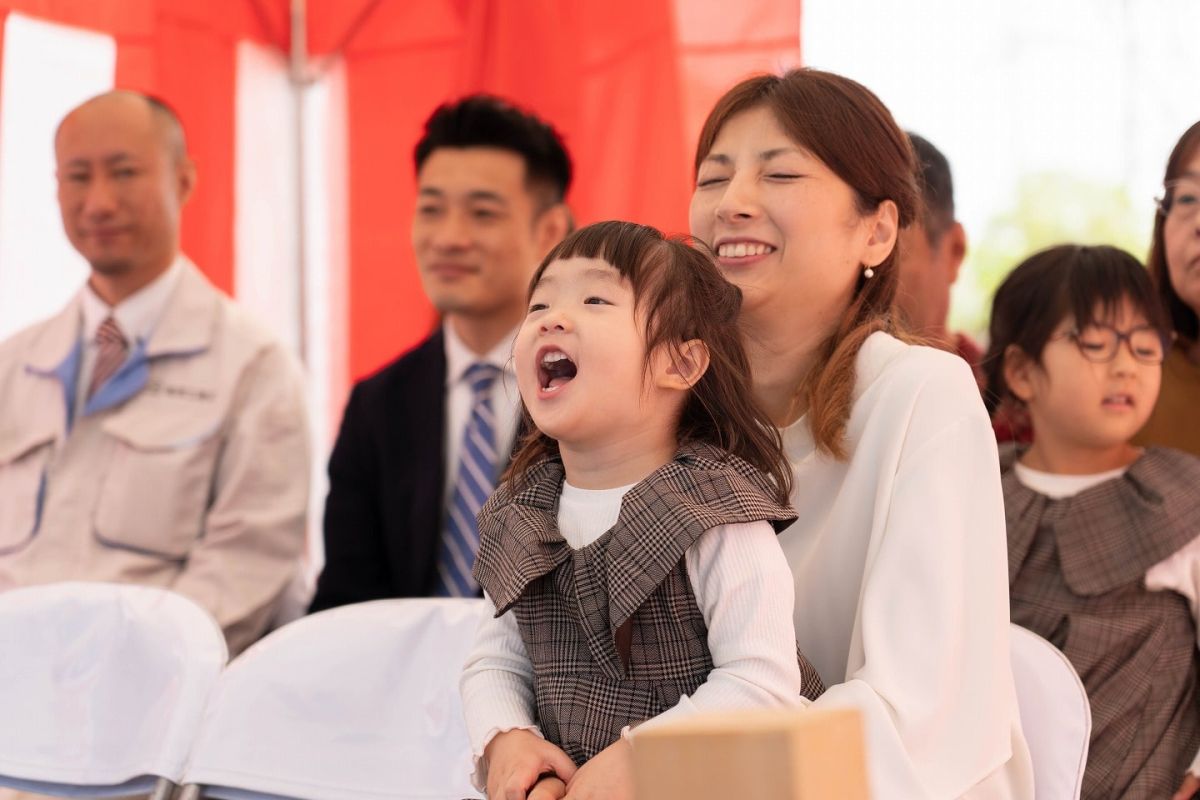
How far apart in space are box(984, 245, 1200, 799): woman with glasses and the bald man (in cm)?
146

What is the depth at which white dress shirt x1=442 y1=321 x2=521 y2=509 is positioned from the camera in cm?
261

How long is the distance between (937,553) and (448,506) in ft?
4.44

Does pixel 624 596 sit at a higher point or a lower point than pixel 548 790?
higher

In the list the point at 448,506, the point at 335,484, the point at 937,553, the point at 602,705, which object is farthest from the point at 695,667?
the point at 335,484

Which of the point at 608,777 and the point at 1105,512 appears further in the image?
the point at 1105,512

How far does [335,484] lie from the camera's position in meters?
2.72

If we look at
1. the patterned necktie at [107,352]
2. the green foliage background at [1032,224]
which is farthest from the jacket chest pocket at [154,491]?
the green foliage background at [1032,224]

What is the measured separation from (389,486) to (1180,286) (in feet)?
4.92

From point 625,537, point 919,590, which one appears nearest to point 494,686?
point 625,537

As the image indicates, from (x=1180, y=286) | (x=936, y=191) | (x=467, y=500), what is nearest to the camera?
(x=1180, y=286)

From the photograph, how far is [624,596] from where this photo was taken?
4.20 feet

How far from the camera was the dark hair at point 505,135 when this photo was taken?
2.80 m

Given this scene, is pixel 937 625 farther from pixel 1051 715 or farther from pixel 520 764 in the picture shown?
pixel 520 764

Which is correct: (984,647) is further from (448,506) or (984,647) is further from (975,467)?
(448,506)
